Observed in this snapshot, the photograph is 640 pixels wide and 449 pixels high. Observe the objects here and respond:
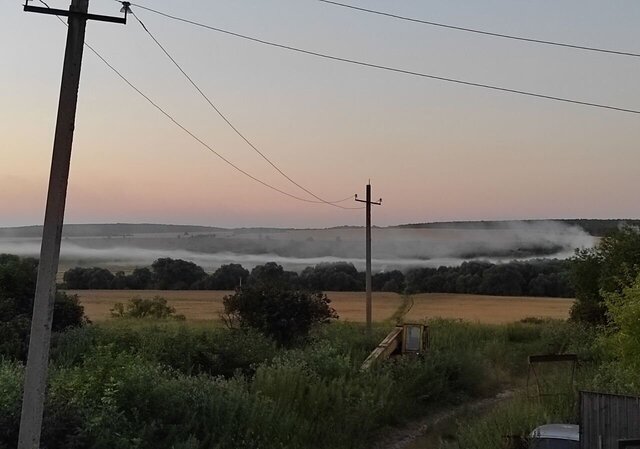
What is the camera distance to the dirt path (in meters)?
15.2

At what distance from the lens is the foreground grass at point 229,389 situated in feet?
34.2

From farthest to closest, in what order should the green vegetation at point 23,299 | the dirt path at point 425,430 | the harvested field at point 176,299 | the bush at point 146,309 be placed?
the bush at point 146,309
the harvested field at point 176,299
the green vegetation at point 23,299
the dirt path at point 425,430

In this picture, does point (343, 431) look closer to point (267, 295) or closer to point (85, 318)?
point (267, 295)

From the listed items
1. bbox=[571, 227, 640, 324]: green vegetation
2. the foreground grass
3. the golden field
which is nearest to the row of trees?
the golden field

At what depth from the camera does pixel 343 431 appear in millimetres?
14203

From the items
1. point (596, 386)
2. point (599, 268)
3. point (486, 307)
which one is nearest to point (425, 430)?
point (596, 386)

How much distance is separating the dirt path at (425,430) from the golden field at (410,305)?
13183 millimetres

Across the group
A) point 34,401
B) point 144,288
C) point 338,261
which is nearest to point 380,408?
point 34,401

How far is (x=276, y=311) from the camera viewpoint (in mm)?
24281

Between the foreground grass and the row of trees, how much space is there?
60.0 ft

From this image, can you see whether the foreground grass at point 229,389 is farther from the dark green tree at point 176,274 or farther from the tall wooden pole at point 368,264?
the dark green tree at point 176,274

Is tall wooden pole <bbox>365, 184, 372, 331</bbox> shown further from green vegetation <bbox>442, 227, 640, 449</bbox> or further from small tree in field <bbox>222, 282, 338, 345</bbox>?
green vegetation <bbox>442, 227, 640, 449</bbox>

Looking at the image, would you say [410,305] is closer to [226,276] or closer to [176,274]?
[226,276]

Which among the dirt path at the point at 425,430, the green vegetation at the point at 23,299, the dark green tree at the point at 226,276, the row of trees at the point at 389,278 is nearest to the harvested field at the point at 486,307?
the row of trees at the point at 389,278
